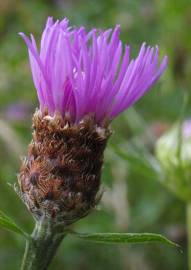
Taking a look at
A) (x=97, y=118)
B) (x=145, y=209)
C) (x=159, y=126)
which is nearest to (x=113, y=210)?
(x=145, y=209)

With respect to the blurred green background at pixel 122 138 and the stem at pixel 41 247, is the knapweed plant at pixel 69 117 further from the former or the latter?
the blurred green background at pixel 122 138

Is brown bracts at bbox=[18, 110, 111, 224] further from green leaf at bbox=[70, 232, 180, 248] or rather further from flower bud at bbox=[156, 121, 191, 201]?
flower bud at bbox=[156, 121, 191, 201]

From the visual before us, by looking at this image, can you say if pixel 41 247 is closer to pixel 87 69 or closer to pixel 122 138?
pixel 87 69

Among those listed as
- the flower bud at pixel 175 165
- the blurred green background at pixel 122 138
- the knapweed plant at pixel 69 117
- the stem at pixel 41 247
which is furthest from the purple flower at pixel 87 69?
the flower bud at pixel 175 165

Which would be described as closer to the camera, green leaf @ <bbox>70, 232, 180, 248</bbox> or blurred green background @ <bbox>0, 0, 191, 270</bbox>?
green leaf @ <bbox>70, 232, 180, 248</bbox>

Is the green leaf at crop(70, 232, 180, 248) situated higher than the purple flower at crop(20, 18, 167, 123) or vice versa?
the purple flower at crop(20, 18, 167, 123)

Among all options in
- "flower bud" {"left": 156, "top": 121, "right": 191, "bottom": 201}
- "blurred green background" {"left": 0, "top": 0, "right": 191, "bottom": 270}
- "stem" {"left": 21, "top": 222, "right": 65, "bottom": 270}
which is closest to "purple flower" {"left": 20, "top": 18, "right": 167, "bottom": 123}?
"stem" {"left": 21, "top": 222, "right": 65, "bottom": 270}

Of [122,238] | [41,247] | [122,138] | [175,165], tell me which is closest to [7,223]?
[41,247]

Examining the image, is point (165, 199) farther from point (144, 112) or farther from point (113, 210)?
point (144, 112)
